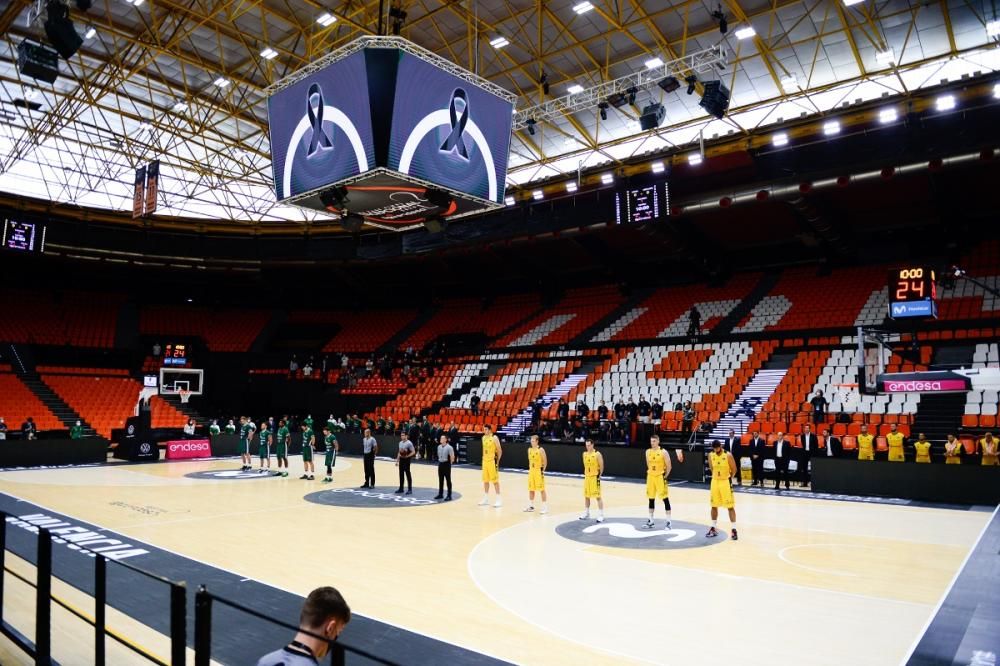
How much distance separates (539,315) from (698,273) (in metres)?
8.80

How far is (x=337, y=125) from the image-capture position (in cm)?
1062

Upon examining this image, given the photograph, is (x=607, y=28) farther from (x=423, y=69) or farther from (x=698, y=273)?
(x=698, y=273)

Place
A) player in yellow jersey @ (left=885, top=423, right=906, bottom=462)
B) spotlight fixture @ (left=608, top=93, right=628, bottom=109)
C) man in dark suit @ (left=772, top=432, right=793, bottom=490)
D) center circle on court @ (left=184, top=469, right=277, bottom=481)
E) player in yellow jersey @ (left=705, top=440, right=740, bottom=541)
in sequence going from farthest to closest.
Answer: center circle on court @ (left=184, top=469, right=277, bottom=481) → spotlight fixture @ (left=608, top=93, right=628, bottom=109) → man in dark suit @ (left=772, top=432, right=793, bottom=490) → player in yellow jersey @ (left=885, top=423, right=906, bottom=462) → player in yellow jersey @ (left=705, top=440, right=740, bottom=541)

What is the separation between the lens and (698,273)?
33.4 m

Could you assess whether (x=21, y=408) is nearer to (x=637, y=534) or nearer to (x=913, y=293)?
(x=637, y=534)

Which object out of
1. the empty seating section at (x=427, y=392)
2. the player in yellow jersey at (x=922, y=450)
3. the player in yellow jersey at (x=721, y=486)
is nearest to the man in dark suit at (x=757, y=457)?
the player in yellow jersey at (x=922, y=450)

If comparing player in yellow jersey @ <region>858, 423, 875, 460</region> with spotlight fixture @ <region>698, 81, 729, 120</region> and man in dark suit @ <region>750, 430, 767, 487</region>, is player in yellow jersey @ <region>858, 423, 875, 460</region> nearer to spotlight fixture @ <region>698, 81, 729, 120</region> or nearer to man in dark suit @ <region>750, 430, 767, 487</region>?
man in dark suit @ <region>750, 430, 767, 487</region>

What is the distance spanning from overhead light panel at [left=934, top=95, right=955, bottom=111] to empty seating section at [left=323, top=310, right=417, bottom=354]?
2893cm

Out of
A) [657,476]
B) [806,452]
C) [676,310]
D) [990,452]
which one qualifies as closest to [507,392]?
[676,310]

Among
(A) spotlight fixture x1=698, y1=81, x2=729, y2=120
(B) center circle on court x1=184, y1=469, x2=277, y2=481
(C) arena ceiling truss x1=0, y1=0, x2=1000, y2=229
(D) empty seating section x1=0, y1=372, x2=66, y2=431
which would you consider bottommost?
(B) center circle on court x1=184, y1=469, x2=277, y2=481

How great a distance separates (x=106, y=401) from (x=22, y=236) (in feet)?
Answer: 29.5

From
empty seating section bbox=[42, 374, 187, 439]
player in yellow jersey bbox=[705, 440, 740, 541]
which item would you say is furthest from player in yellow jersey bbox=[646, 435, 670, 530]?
empty seating section bbox=[42, 374, 187, 439]

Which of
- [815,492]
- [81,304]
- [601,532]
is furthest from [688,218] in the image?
[81,304]

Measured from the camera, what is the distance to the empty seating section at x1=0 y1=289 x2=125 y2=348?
3362 cm
